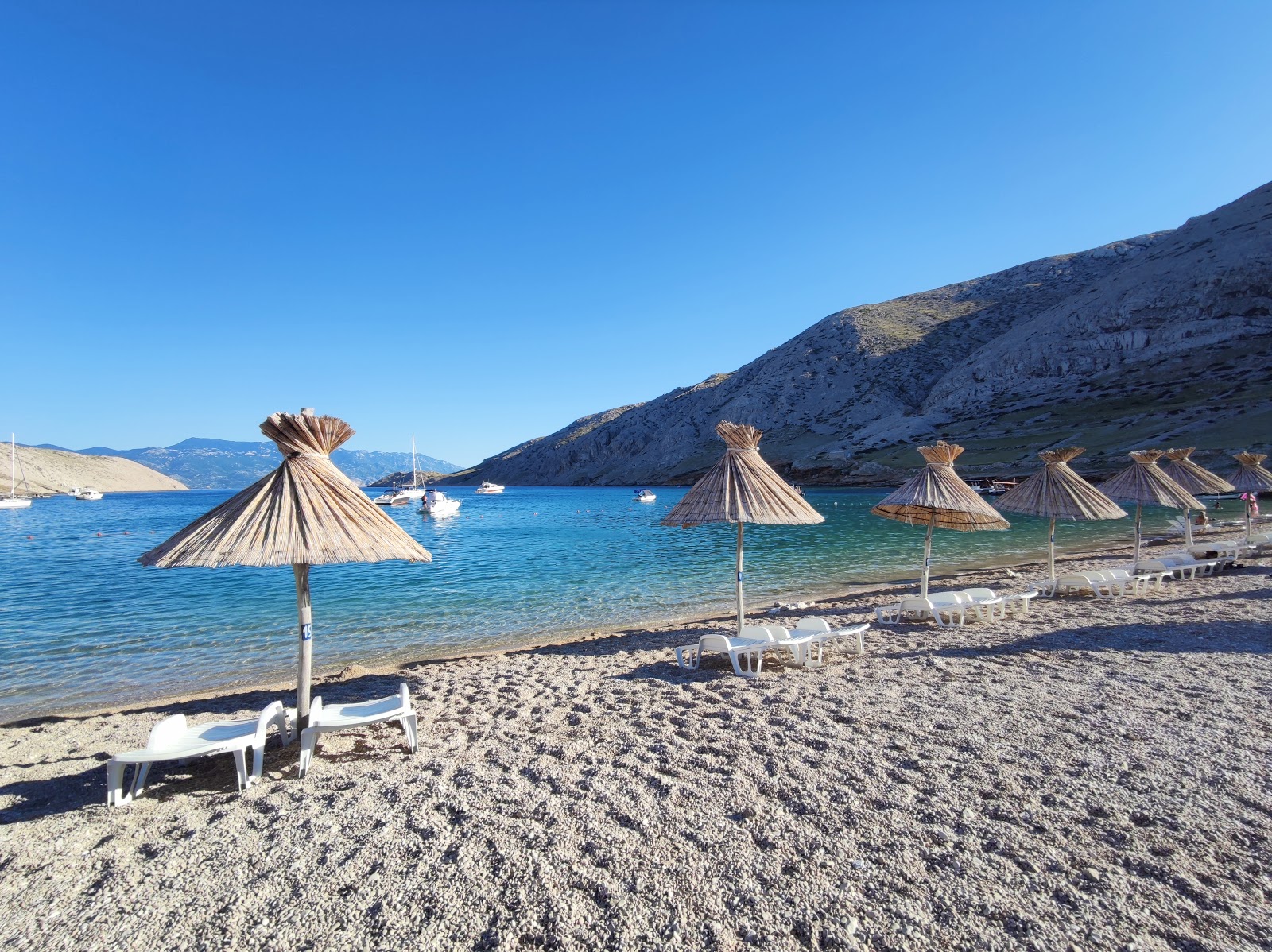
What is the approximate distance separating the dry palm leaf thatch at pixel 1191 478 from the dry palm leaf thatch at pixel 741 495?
14467mm

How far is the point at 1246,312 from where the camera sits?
6612cm

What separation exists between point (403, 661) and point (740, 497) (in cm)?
628

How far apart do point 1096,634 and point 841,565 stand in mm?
11120

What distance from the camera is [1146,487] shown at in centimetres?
1384

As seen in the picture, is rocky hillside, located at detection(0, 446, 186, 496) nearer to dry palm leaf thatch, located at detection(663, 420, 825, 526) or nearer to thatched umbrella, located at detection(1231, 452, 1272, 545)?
dry palm leaf thatch, located at detection(663, 420, 825, 526)

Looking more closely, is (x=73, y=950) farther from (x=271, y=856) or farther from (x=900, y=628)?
(x=900, y=628)

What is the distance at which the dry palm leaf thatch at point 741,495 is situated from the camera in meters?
8.34

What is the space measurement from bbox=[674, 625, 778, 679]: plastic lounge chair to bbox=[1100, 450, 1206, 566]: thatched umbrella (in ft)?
35.8

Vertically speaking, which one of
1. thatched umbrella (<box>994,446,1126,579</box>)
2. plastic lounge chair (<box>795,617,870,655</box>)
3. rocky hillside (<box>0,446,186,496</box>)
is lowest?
plastic lounge chair (<box>795,617,870,655</box>)

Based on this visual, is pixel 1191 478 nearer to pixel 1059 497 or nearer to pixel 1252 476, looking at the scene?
pixel 1252 476

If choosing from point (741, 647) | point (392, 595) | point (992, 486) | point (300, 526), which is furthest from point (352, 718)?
point (992, 486)

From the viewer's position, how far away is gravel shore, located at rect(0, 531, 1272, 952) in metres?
3.02

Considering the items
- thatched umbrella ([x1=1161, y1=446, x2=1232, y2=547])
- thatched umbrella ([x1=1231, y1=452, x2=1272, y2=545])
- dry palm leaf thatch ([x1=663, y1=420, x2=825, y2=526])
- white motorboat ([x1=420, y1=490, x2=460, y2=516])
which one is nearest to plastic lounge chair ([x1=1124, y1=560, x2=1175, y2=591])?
thatched umbrella ([x1=1161, y1=446, x2=1232, y2=547])

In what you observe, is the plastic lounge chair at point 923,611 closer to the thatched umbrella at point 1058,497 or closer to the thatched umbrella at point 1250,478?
the thatched umbrella at point 1058,497
